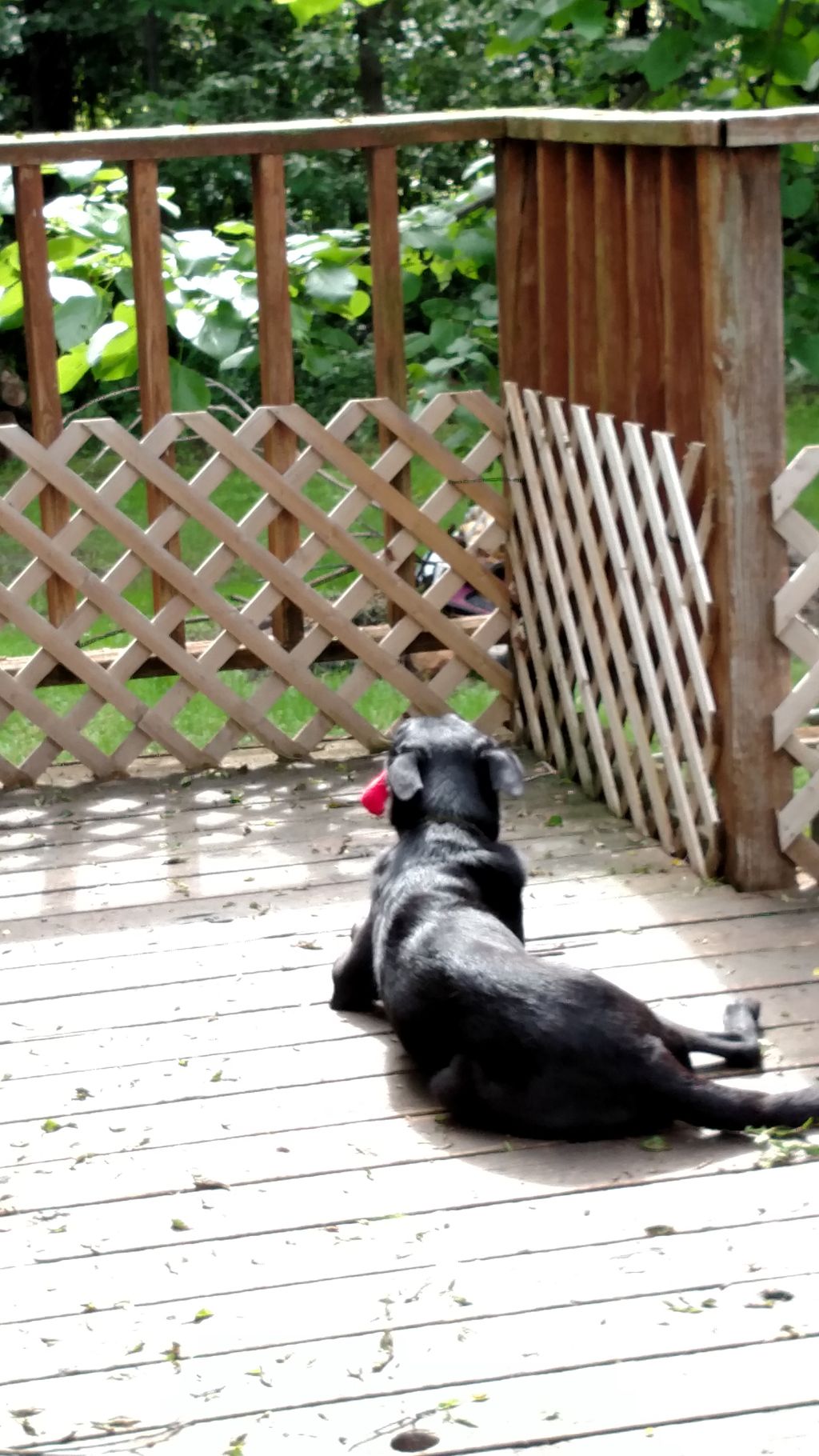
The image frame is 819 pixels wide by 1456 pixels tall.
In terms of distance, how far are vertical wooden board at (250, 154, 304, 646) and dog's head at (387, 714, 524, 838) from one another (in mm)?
1958

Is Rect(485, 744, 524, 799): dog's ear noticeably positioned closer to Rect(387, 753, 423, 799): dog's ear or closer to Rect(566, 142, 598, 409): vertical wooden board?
Rect(387, 753, 423, 799): dog's ear

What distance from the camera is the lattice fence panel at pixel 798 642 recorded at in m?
4.12

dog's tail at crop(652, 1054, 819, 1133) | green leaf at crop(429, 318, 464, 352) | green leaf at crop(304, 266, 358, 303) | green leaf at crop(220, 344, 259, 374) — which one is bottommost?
dog's tail at crop(652, 1054, 819, 1133)

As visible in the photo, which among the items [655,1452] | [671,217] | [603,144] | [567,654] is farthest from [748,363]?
[655,1452]

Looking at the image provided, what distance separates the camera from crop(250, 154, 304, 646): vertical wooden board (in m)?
Result: 5.50

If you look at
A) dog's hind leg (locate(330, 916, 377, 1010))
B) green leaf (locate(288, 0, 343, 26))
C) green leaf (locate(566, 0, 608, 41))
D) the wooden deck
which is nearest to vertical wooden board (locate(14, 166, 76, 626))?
green leaf (locate(288, 0, 343, 26))

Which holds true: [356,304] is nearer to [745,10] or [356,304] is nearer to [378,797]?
[745,10]

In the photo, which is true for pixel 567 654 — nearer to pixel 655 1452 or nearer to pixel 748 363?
pixel 748 363

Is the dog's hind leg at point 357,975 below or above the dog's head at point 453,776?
below

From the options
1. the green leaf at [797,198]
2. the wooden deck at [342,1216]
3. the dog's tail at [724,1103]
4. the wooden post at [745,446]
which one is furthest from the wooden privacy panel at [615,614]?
the dog's tail at [724,1103]

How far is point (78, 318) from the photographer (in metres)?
5.50

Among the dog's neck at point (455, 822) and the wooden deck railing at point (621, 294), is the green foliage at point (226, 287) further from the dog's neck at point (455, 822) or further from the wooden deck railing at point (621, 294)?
the dog's neck at point (455, 822)

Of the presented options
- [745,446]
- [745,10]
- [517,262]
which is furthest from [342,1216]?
[517,262]

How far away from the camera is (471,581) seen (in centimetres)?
566
